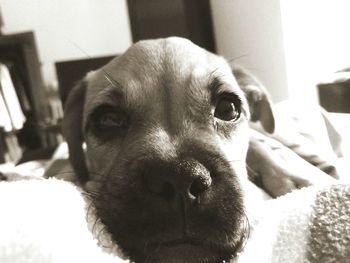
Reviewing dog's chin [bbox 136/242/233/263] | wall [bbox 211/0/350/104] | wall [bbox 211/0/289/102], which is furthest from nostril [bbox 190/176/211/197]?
wall [bbox 211/0/289/102]

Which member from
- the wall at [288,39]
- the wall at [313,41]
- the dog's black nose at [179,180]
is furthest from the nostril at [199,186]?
the wall at [313,41]

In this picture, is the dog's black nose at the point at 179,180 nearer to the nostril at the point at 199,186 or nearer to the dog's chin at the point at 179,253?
the nostril at the point at 199,186

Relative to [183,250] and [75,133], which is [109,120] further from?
[183,250]

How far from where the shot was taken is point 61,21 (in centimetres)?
646

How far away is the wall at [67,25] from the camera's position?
6.47 meters

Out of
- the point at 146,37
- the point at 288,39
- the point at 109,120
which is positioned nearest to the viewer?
the point at 109,120

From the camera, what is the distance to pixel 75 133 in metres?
1.90

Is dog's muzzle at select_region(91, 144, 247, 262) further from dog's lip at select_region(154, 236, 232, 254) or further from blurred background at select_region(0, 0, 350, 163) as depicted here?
blurred background at select_region(0, 0, 350, 163)

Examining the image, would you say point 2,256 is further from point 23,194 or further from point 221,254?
point 221,254

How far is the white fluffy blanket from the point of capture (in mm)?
636

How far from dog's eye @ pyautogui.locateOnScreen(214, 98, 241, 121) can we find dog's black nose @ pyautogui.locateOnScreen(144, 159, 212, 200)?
62 cm

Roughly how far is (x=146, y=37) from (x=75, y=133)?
3.95 meters

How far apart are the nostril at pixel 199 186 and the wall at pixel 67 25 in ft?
18.8

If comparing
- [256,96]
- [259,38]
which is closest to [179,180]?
[256,96]
